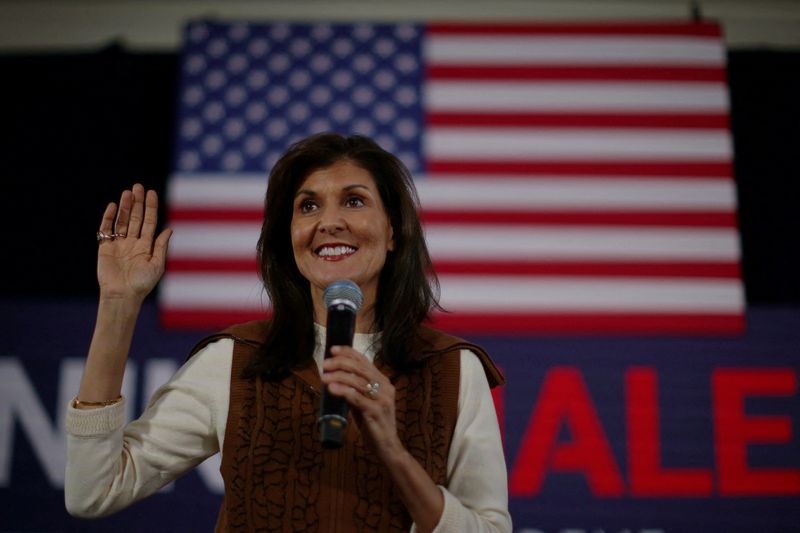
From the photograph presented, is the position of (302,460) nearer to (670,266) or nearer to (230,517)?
(230,517)

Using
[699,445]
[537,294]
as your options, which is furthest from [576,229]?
[699,445]

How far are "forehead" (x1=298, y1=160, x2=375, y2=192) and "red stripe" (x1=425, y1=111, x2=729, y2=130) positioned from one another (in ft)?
5.47

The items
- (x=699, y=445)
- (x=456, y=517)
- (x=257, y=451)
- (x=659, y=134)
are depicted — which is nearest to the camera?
(x=456, y=517)

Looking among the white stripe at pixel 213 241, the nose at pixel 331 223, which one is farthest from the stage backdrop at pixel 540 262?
the nose at pixel 331 223

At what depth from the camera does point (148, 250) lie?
114cm

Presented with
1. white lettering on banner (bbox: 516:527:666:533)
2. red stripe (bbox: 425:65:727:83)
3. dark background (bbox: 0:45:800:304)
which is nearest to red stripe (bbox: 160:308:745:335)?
dark background (bbox: 0:45:800:304)

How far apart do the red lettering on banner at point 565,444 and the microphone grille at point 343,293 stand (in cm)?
181

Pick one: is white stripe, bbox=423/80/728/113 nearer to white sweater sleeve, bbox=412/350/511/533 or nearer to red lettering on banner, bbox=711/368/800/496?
red lettering on banner, bbox=711/368/800/496

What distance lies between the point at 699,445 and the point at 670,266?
651 millimetres

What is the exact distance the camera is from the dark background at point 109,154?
9.68 ft

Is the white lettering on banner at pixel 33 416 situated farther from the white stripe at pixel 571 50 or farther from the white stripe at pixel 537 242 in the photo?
the white stripe at pixel 571 50

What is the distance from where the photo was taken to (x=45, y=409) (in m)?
2.77

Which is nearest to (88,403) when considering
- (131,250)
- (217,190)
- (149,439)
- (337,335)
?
(149,439)

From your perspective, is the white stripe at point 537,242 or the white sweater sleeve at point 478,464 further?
the white stripe at point 537,242
